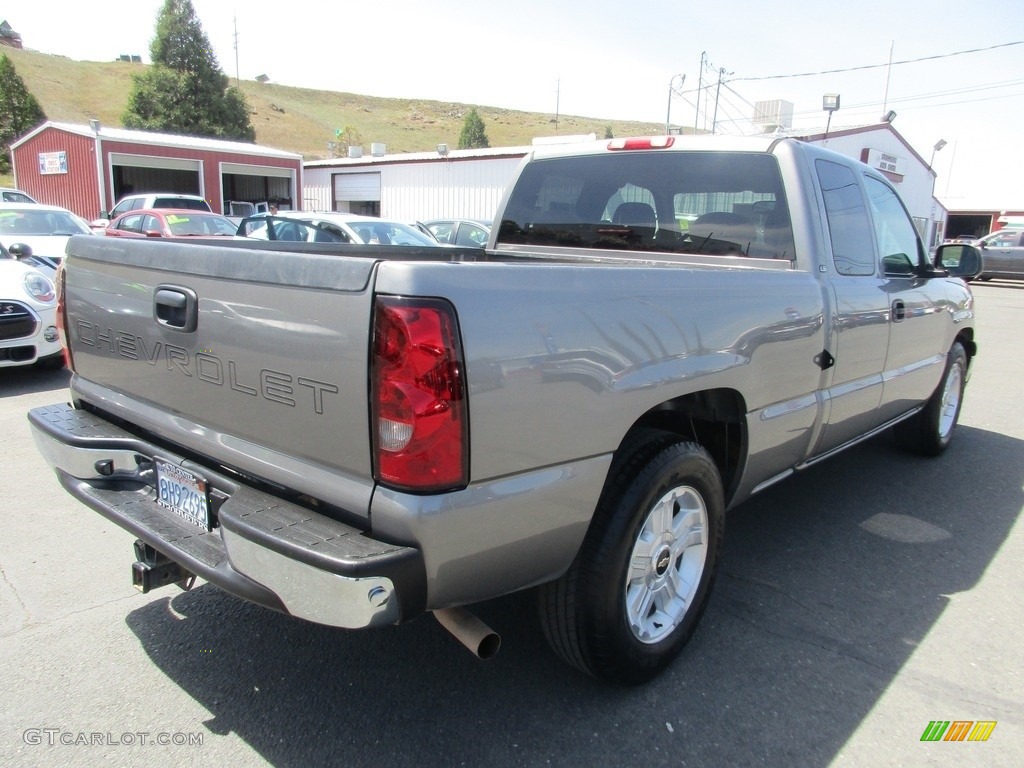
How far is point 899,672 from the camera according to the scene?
2787mm

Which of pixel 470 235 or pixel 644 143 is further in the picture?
pixel 470 235

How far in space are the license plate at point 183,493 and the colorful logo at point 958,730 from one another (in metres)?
2.48

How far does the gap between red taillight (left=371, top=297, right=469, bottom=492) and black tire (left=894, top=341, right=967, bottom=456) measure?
4.36 metres

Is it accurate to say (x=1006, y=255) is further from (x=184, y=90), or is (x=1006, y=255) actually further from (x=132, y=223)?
(x=184, y=90)

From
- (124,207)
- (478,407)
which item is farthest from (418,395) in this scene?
(124,207)

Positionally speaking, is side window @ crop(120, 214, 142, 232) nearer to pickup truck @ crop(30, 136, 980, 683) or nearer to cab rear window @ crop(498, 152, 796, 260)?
cab rear window @ crop(498, 152, 796, 260)

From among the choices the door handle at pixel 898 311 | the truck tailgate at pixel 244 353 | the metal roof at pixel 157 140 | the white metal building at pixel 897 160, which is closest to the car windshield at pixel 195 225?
the truck tailgate at pixel 244 353

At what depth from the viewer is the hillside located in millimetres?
81625

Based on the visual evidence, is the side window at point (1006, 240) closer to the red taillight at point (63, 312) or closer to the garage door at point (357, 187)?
the garage door at point (357, 187)

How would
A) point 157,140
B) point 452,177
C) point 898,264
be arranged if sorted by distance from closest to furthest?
point 898,264 < point 157,140 < point 452,177

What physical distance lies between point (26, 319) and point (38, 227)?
4898mm

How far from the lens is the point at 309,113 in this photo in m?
108

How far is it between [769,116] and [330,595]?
106ft

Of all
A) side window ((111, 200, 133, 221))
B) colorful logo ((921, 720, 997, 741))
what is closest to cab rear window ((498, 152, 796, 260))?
colorful logo ((921, 720, 997, 741))
